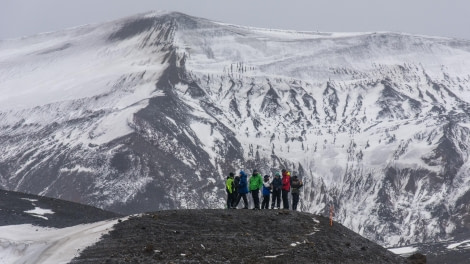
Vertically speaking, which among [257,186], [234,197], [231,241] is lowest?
[234,197]

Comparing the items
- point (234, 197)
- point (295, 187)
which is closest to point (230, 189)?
point (234, 197)

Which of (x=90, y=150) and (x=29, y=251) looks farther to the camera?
(x=90, y=150)

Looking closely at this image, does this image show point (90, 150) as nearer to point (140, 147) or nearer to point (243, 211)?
point (140, 147)

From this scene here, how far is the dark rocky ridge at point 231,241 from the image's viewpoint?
3597 cm

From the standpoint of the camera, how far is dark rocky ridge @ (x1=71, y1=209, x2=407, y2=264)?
36.0 meters

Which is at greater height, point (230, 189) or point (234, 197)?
point (230, 189)

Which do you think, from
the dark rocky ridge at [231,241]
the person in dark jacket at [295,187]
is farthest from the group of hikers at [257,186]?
the dark rocky ridge at [231,241]

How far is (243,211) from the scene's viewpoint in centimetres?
4362

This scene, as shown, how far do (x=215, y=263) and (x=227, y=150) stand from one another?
6409 inches

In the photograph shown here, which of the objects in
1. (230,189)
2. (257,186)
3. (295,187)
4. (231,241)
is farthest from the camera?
(295,187)

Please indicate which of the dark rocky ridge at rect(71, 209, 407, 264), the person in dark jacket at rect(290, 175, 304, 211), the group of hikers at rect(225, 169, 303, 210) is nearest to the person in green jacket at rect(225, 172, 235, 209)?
the group of hikers at rect(225, 169, 303, 210)

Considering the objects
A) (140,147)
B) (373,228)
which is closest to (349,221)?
(373,228)

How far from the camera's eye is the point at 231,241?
3816 centimetres

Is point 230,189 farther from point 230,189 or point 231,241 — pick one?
point 231,241
